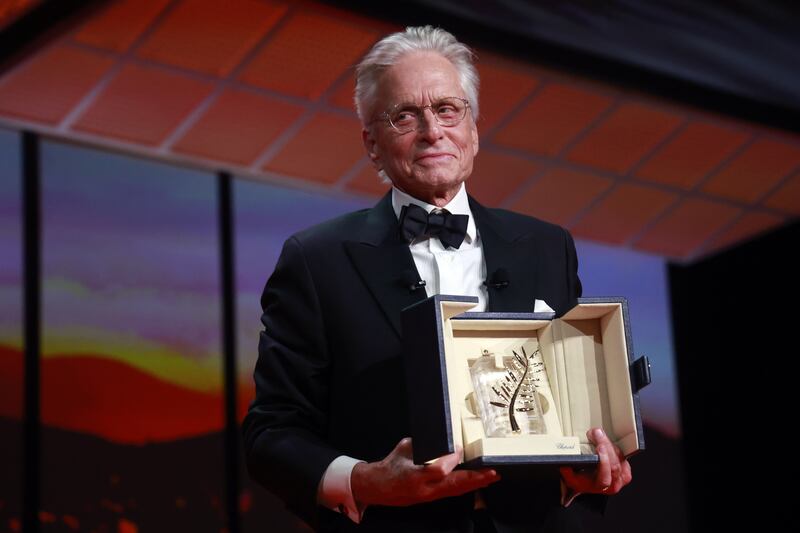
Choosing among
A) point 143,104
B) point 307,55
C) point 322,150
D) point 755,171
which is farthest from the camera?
point 755,171

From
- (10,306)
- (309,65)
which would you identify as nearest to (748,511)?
(309,65)

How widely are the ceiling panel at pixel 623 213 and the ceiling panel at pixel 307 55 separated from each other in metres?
2.22

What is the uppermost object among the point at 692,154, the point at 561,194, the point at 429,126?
the point at 692,154

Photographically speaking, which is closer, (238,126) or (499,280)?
(499,280)

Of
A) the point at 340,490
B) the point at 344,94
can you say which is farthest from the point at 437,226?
the point at 344,94

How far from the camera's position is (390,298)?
184 centimetres

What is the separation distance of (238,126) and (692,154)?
108 inches

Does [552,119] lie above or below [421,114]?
above

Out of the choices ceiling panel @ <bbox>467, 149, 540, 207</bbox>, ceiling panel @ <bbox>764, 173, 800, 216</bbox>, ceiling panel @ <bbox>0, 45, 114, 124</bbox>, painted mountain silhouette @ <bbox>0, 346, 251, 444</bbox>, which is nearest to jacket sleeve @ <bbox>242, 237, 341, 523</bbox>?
ceiling panel @ <bbox>0, 45, 114, 124</bbox>

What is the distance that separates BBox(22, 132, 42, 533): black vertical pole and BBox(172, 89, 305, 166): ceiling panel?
793mm

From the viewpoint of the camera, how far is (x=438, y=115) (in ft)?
6.34

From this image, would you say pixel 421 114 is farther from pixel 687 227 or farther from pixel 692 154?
pixel 687 227

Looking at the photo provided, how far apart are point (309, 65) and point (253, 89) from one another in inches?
14.0

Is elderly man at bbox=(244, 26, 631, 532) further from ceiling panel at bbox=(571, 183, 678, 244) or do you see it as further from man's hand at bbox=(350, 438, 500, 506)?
ceiling panel at bbox=(571, 183, 678, 244)
